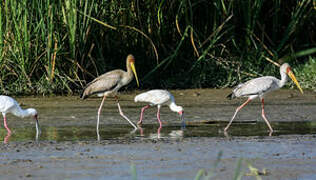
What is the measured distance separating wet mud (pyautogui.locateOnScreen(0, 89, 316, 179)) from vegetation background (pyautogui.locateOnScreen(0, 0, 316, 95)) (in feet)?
1.76

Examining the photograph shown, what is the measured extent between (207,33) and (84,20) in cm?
260

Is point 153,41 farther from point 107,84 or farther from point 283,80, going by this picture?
point 283,80

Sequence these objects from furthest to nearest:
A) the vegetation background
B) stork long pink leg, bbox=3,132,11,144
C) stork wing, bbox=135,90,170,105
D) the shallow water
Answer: the vegetation background
stork wing, bbox=135,90,170,105
the shallow water
stork long pink leg, bbox=3,132,11,144

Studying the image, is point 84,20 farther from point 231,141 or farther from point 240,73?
point 231,141

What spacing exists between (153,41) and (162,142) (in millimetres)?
4958

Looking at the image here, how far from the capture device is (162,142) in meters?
7.36

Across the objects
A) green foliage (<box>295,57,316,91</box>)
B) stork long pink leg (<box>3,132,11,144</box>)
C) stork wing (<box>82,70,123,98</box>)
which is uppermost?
stork wing (<box>82,70,123,98</box>)

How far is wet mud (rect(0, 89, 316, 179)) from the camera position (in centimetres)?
583

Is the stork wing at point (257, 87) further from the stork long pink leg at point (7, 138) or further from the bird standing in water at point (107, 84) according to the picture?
the stork long pink leg at point (7, 138)

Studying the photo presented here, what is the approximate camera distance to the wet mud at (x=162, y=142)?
19.1 feet

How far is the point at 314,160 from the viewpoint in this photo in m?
6.29

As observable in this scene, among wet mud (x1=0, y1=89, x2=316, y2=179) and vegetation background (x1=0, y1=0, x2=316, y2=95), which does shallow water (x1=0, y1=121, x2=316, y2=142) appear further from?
vegetation background (x1=0, y1=0, x2=316, y2=95)

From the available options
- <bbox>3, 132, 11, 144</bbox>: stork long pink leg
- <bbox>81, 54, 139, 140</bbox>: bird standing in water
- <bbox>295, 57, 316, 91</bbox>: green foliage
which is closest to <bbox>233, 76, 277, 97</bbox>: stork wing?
<bbox>81, 54, 139, 140</bbox>: bird standing in water

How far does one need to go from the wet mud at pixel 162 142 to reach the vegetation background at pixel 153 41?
0.54m
